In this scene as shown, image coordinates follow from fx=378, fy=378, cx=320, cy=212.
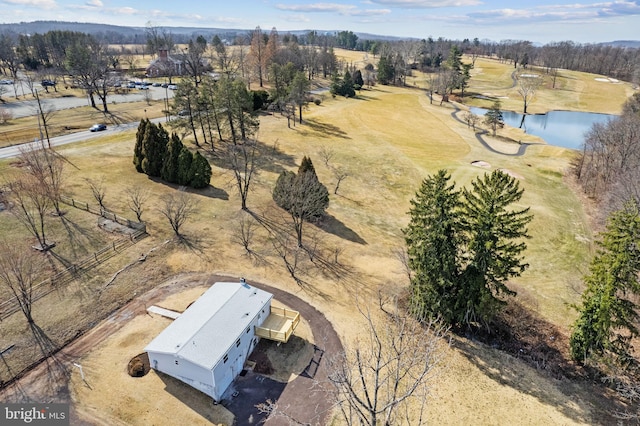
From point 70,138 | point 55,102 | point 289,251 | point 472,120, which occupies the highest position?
point 55,102

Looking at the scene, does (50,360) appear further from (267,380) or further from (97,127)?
(97,127)

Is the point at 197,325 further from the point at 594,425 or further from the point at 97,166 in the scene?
the point at 97,166

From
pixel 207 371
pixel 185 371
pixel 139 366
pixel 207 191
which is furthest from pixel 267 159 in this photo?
pixel 207 371

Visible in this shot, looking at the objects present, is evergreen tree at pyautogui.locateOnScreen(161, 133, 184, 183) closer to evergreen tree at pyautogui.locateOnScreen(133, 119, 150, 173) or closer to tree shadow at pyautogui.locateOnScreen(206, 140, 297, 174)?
evergreen tree at pyautogui.locateOnScreen(133, 119, 150, 173)

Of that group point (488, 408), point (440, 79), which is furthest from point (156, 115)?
point (440, 79)

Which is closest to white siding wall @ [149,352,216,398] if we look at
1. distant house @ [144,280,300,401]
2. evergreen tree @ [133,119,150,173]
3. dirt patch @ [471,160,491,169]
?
distant house @ [144,280,300,401]

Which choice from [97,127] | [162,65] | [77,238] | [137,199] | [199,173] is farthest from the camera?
[162,65]
